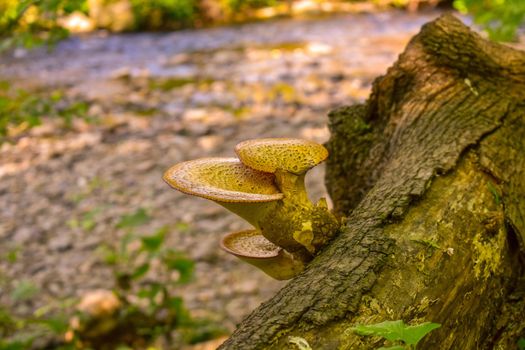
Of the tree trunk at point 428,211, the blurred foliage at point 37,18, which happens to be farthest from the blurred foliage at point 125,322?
the tree trunk at point 428,211

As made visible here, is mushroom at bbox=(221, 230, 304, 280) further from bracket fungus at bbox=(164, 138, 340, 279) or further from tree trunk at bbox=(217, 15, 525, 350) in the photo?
tree trunk at bbox=(217, 15, 525, 350)

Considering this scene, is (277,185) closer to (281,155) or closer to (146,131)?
(281,155)

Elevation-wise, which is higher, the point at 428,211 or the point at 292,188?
the point at 292,188

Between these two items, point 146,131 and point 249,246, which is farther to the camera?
point 146,131

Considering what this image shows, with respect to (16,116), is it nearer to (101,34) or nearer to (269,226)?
(269,226)

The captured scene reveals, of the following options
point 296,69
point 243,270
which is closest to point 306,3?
point 296,69

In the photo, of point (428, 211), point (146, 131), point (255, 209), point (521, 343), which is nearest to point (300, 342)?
point (255, 209)

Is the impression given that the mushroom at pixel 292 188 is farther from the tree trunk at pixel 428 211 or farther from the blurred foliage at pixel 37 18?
the blurred foliage at pixel 37 18

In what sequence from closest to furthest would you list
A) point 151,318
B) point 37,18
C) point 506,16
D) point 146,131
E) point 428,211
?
point 428,211 → point 506,16 → point 37,18 → point 151,318 → point 146,131
